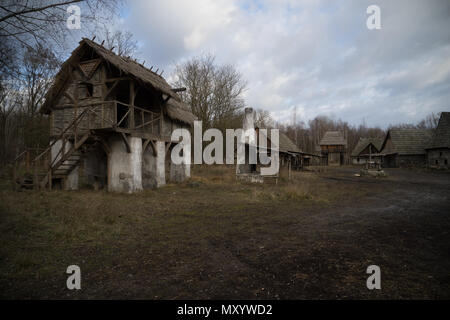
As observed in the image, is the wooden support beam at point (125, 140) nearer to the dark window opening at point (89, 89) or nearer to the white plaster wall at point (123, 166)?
the white plaster wall at point (123, 166)

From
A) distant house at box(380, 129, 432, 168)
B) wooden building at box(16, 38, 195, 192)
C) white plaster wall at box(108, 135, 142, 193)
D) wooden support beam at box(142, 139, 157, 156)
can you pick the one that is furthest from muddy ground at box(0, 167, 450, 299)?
distant house at box(380, 129, 432, 168)

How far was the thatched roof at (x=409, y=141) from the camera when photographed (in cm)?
3612

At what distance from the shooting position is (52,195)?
9.83m

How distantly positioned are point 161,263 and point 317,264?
2810 millimetres

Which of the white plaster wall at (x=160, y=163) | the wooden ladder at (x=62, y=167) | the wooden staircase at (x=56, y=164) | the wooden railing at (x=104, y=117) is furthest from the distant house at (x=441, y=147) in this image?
the wooden ladder at (x=62, y=167)

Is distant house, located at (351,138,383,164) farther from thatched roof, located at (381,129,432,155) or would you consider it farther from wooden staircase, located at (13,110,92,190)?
wooden staircase, located at (13,110,92,190)

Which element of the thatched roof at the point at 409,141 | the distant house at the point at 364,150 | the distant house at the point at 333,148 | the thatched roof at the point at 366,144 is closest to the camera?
the thatched roof at the point at 409,141

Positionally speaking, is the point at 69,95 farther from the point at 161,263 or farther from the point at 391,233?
the point at 391,233

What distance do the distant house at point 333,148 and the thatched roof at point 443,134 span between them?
16985mm

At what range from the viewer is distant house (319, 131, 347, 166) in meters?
48.3

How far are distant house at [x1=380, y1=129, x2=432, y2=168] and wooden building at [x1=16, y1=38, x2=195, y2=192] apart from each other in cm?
3867

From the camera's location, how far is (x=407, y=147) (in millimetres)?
36625

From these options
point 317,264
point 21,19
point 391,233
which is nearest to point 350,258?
point 317,264
